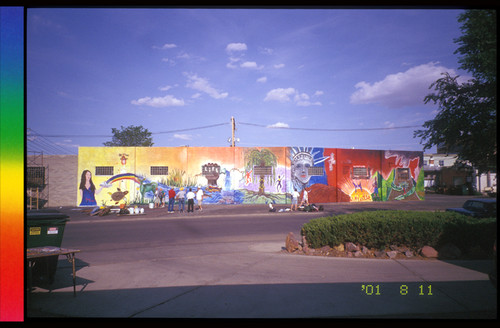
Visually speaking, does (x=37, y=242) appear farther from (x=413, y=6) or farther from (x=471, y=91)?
(x=471, y=91)

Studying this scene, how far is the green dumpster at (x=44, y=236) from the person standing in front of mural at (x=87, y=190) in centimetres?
2160

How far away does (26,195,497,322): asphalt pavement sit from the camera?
407 centimetres

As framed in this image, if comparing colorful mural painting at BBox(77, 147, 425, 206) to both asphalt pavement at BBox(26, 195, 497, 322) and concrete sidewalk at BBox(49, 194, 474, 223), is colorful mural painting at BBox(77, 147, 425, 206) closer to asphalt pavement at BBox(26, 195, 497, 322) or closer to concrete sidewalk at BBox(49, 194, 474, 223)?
concrete sidewalk at BBox(49, 194, 474, 223)

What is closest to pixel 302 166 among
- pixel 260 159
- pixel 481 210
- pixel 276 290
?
pixel 260 159

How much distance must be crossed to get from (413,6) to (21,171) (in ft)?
16.6

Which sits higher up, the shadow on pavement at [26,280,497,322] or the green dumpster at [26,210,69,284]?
the green dumpster at [26,210,69,284]

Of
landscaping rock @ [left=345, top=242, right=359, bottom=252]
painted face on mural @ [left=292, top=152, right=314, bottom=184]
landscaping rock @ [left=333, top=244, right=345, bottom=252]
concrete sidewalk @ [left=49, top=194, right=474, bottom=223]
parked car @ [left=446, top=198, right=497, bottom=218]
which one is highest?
painted face on mural @ [left=292, top=152, right=314, bottom=184]

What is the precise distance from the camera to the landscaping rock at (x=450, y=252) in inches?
261

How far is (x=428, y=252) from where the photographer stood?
6.73 metres

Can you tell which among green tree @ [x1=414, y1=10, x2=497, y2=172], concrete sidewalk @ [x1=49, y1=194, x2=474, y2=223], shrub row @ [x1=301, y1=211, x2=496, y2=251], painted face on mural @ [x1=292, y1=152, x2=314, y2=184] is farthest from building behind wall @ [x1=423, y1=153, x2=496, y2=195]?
shrub row @ [x1=301, y1=211, x2=496, y2=251]

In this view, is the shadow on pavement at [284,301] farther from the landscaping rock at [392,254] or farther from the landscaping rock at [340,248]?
the landscaping rock at [340,248]

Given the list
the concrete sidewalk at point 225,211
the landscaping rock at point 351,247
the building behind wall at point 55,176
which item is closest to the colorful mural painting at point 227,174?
the building behind wall at point 55,176

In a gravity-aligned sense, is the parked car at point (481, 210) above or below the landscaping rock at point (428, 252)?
above

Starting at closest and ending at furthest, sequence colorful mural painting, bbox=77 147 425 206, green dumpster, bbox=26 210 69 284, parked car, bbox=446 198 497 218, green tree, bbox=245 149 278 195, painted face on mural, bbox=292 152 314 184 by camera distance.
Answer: green dumpster, bbox=26 210 69 284 < parked car, bbox=446 198 497 218 < colorful mural painting, bbox=77 147 425 206 < green tree, bbox=245 149 278 195 < painted face on mural, bbox=292 152 314 184
